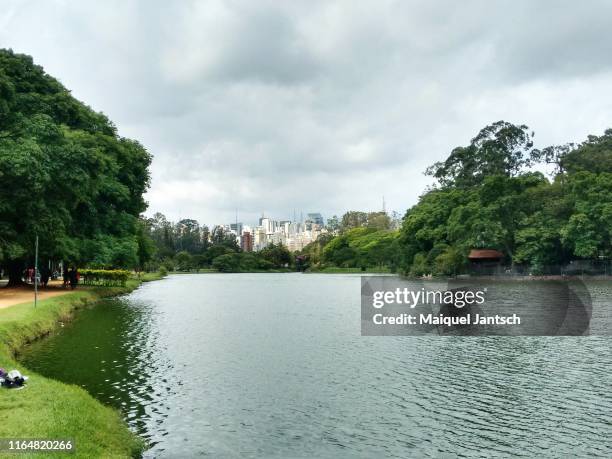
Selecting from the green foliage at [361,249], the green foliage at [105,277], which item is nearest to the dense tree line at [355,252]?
the green foliage at [361,249]

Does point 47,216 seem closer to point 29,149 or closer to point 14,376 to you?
point 29,149

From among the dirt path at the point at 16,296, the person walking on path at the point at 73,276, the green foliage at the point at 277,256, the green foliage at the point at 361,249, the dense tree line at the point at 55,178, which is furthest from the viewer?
the green foliage at the point at 277,256

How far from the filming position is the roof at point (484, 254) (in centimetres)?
9131

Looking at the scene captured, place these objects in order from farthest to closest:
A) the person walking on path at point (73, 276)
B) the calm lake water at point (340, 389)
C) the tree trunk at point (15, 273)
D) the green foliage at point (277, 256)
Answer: the green foliage at point (277, 256) → the person walking on path at point (73, 276) → the tree trunk at point (15, 273) → the calm lake water at point (340, 389)

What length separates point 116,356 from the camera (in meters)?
22.9

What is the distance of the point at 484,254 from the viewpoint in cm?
9144

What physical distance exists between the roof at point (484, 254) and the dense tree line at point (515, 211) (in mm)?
1171

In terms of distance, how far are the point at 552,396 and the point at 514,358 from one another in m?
6.30

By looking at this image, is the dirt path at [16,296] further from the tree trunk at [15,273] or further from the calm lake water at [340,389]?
the calm lake water at [340,389]

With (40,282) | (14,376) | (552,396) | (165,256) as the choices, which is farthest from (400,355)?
(165,256)

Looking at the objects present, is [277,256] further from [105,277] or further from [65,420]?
[65,420]

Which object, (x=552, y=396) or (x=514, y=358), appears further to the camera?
(x=514, y=358)

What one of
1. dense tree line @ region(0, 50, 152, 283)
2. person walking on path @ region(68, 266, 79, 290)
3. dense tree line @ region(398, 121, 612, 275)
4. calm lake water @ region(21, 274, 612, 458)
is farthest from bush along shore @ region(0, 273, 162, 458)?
dense tree line @ region(398, 121, 612, 275)

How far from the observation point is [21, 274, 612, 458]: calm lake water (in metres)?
12.9
